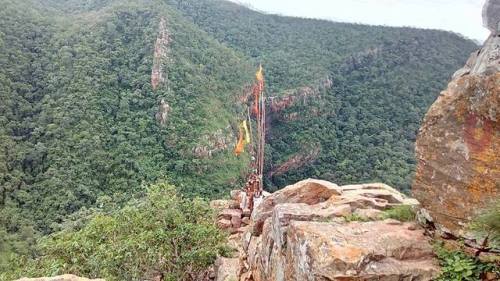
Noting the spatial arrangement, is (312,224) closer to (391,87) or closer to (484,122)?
(484,122)

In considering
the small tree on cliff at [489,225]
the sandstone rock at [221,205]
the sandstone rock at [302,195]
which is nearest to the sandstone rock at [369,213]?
the small tree on cliff at [489,225]

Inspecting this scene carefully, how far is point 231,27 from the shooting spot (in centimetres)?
9069

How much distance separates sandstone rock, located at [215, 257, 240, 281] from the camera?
47.9 ft

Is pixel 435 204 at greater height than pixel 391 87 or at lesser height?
greater

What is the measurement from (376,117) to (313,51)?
24.9 m

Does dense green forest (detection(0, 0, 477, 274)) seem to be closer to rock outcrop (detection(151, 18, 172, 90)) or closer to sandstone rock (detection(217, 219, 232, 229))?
rock outcrop (detection(151, 18, 172, 90))

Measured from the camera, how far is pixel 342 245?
813 centimetres

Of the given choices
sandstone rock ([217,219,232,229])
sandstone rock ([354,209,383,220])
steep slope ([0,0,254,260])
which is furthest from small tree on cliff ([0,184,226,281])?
steep slope ([0,0,254,260])

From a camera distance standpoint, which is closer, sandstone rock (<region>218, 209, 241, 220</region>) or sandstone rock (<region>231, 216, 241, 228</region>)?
sandstone rock (<region>231, 216, 241, 228</region>)

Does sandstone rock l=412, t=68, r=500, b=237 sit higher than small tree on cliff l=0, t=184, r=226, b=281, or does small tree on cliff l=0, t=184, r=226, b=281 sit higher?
sandstone rock l=412, t=68, r=500, b=237

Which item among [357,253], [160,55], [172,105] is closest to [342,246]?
[357,253]

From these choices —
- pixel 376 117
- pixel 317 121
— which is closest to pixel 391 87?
pixel 376 117

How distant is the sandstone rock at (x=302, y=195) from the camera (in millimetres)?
14141

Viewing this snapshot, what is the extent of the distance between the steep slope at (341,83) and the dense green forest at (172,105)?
25cm
